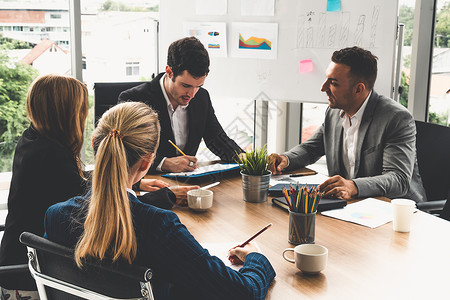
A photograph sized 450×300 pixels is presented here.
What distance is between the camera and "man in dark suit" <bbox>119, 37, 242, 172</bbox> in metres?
2.52

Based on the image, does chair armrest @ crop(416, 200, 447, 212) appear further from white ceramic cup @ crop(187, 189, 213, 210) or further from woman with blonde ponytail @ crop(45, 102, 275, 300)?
woman with blonde ponytail @ crop(45, 102, 275, 300)

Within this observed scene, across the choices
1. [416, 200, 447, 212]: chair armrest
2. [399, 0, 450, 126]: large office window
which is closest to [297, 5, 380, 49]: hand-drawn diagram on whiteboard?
[399, 0, 450, 126]: large office window

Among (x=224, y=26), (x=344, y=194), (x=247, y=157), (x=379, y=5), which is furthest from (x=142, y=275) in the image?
(x=224, y=26)

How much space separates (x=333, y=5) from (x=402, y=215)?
5.83ft

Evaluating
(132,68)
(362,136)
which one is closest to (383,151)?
(362,136)

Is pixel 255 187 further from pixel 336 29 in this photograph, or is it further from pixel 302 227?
pixel 336 29

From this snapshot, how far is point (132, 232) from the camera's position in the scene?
1.11m

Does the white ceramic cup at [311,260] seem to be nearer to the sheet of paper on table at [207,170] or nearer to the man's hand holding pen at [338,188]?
the man's hand holding pen at [338,188]

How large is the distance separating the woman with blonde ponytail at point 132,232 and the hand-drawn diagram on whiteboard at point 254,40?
86.8 inches

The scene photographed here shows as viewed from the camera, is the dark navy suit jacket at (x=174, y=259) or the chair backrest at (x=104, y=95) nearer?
the dark navy suit jacket at (x=174, y=259)

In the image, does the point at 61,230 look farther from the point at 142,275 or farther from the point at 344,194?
the point at 344,194

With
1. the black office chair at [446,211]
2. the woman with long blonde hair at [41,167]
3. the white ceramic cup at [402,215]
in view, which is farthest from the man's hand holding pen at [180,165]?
the black office chair at [446,211]

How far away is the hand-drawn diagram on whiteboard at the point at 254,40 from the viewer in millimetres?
3312

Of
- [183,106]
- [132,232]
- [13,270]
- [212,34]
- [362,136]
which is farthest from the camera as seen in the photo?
[212,34]
